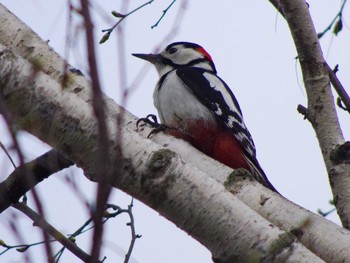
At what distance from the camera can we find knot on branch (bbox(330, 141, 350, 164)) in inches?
132

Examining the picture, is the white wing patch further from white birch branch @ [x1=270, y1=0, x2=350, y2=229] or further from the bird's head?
white birch branch @ [x1=270, y1=0, x2=350, y2=229]

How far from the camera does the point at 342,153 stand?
3354 mm

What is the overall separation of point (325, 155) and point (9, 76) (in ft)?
6.13

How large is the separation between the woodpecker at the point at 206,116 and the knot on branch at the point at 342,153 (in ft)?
4.24

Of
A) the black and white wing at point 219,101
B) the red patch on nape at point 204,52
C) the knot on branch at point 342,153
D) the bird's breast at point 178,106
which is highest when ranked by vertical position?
the red patch on nape at point 204,52

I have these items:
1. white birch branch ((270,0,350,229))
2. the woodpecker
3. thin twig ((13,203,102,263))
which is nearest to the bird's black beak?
the woodpecker

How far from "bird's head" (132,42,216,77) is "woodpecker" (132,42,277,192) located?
0.36 metres

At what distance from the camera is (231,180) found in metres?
2.83

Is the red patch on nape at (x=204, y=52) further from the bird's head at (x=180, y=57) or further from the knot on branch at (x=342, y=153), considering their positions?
the knot on branch at (x=342, y=153)

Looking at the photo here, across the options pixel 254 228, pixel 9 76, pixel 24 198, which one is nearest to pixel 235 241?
pixel 254 228

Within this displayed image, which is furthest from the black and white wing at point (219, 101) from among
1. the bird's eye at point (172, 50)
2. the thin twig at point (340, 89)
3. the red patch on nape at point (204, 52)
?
the thin twig at point (340, 89)

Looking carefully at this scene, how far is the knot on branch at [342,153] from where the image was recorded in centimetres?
335

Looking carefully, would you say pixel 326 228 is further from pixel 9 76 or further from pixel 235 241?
pixel 9 76

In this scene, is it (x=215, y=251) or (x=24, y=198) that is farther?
(x=24, y=198)
